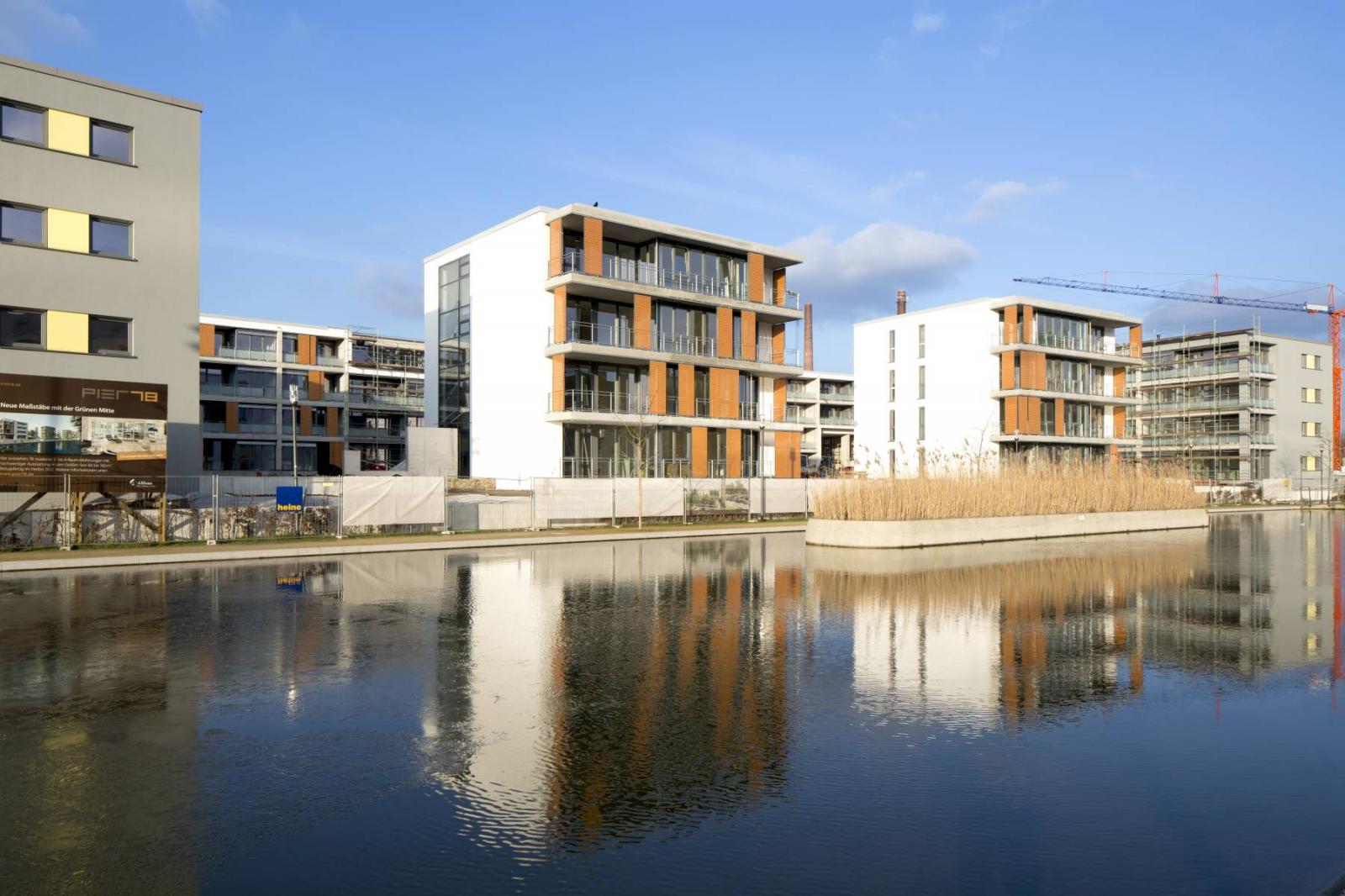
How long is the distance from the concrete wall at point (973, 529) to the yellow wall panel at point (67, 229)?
23652 millimetres

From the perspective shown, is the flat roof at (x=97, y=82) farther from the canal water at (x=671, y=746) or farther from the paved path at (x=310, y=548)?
the canal water at (x=671, y=746)

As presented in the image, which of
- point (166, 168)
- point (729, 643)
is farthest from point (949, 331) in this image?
point (729, 643)

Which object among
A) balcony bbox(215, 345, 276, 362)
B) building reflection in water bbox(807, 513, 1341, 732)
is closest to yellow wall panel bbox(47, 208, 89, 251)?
building reflection in water bbox(807, 513, 1341, 732)

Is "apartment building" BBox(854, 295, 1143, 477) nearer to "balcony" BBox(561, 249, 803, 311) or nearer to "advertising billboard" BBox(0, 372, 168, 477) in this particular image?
"balcony" BBox(561, 249, 803, 311)

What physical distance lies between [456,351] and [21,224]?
79.4ft

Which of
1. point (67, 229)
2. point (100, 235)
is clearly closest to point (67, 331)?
point (67, 229)

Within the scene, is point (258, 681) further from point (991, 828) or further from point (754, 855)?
point (991, 828)

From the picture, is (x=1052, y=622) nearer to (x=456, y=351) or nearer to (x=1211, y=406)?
(x=456, y=351)

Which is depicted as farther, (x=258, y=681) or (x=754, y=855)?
(x=258, y=681)

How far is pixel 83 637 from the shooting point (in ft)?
40.7

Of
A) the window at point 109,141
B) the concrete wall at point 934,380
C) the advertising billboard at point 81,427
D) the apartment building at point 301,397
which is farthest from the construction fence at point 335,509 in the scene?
the apartment building at point 301,397

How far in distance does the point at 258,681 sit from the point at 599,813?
5.28 metres

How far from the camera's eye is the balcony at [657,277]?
145ft

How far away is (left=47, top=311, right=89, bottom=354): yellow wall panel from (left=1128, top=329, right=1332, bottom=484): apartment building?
7687cm
